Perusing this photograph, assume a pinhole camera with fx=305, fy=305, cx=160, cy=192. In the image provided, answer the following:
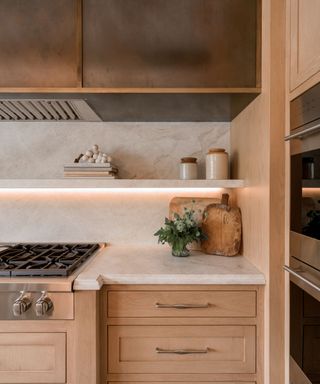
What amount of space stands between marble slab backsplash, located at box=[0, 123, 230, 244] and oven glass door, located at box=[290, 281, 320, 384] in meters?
0.97

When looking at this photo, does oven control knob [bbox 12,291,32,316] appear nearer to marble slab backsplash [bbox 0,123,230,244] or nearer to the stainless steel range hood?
marble slab backsplash [bbox 0,123,230,244]

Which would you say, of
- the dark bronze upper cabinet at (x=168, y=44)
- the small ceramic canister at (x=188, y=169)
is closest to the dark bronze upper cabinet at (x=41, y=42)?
the dark bronze upper cabinet at (x=168, y=44)

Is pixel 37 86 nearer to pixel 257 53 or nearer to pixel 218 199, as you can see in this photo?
pixel 257 53

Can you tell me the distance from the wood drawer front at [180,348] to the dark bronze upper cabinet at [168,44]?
1.07m

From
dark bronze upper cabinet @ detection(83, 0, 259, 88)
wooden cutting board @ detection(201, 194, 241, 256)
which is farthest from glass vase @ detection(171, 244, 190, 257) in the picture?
dark bronze upper cabinet @ detection(83, 0, 259, 88)

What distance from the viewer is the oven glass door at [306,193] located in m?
0.97

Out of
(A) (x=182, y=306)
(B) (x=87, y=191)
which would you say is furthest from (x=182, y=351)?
(B) (x=87, y=191)

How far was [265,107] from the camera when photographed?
4.13 feet

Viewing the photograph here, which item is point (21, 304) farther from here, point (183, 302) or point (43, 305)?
point (183, 302)

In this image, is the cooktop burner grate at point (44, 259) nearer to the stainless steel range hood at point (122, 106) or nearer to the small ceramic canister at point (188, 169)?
the small ceramic canister at point (188, 169)

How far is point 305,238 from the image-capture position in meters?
1.04

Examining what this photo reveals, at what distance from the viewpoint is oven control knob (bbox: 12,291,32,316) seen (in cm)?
113

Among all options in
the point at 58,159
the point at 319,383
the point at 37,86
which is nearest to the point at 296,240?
the point at 319,383

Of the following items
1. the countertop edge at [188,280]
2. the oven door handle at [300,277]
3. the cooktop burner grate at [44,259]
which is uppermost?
the oven door handle at [300,277]
